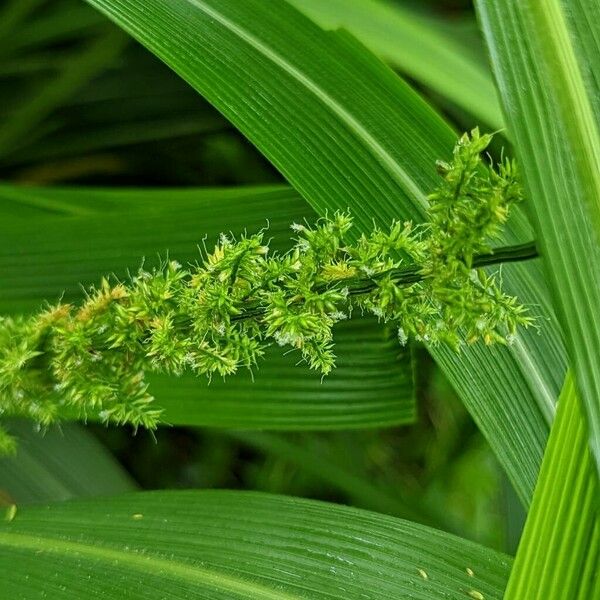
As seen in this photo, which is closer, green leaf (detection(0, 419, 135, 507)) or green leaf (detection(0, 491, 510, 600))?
green leaf (detection(0, 491, 510, 600))

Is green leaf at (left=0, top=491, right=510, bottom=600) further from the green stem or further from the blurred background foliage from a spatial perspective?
the blurred background foliage

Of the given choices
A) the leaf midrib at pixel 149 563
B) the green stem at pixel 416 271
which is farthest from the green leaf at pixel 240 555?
the green stem at pixel 416 271

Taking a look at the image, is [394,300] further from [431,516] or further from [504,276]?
[431,516]

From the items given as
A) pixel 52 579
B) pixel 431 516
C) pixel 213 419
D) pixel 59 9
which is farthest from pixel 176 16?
pixel 431 516

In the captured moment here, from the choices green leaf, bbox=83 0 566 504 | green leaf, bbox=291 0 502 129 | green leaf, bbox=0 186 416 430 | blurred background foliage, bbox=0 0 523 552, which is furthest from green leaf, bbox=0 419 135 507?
green leaf, bbox=291 0 502 129

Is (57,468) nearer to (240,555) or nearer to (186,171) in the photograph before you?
(240,555)
